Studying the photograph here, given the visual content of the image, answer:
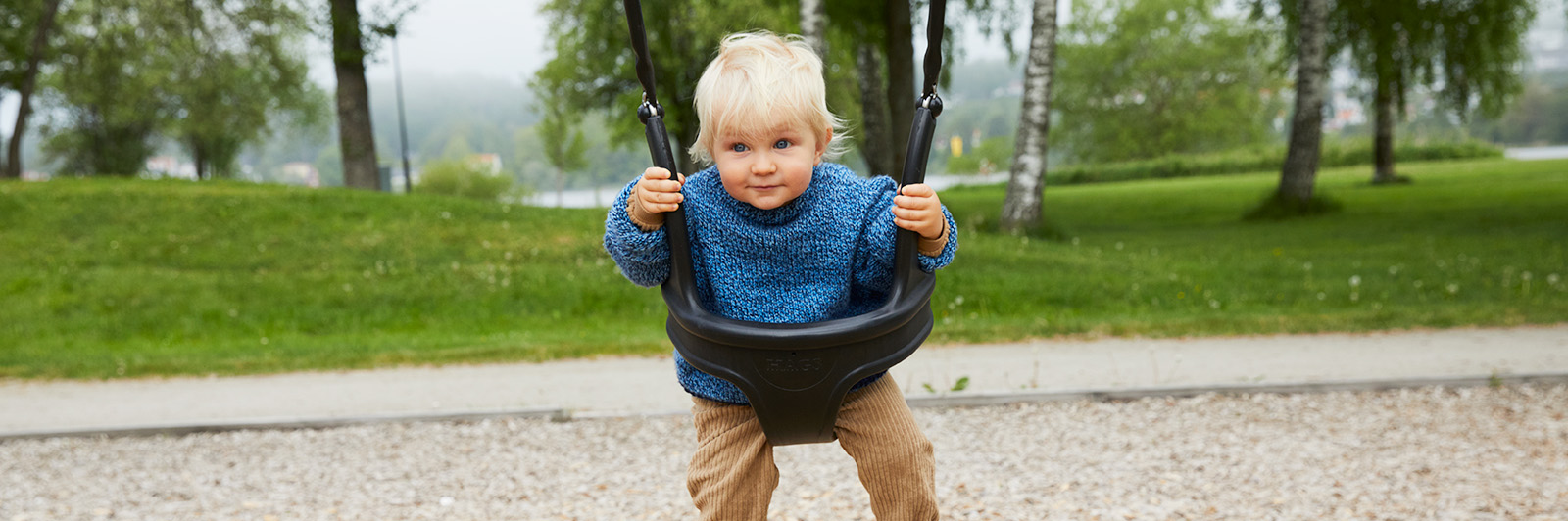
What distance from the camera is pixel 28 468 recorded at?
521cm

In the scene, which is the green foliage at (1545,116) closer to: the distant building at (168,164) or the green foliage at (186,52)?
the green foliage at (186,52)

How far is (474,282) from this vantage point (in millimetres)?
9797

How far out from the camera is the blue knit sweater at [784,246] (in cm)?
223

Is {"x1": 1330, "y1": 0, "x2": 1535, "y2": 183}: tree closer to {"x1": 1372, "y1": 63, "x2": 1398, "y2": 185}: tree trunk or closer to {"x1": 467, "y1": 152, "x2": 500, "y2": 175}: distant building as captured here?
{"x1": 1372, "y1": 63, "x2": 1398, "y2": 185}: tree trunk

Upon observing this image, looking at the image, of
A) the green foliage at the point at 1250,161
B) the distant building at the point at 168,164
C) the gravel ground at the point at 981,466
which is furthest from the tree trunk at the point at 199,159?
the gravel ground at the point at 981,466

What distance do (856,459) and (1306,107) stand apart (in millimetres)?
15133

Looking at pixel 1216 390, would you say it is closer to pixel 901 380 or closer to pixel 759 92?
pixel 901 380

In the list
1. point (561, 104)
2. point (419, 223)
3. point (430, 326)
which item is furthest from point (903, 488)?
point (561, 104)

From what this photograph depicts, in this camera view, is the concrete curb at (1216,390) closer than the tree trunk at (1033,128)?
Yes

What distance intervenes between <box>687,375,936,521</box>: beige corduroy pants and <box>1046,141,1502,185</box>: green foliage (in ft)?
130

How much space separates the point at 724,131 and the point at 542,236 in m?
9.99

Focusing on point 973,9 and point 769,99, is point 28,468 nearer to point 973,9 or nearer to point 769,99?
point 769,99

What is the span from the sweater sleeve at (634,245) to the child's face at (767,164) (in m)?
0.22

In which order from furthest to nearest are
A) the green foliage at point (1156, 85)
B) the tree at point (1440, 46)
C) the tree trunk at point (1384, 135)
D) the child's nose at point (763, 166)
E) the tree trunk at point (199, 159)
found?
the green foliage at point (1156, 85)
the tree trunk at point (199, 159)
the tree trunk at point (1384, 135)
the tree at point (1440, 46)
the child's nose at point (763, 166)
